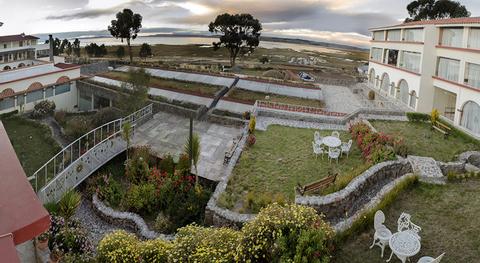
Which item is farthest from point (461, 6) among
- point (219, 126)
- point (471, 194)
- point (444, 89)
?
point (471, 194)

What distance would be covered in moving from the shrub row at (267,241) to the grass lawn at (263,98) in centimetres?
2600

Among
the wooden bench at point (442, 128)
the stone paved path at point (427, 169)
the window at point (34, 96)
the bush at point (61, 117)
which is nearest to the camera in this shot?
the stone paved path at point (427, 169)

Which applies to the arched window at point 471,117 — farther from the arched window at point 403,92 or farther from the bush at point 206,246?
the bush at point 206,246

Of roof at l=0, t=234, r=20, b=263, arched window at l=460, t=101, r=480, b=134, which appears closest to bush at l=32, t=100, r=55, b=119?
roof at l=0, t=234, r=20, b=263

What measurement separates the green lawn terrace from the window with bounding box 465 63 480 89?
4.85 meters

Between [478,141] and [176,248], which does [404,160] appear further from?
[176,248]

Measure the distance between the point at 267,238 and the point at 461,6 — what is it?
76.5 m

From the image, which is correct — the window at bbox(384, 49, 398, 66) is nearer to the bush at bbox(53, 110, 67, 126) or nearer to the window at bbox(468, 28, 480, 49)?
the window at bbox(468, 28, 480, 49)

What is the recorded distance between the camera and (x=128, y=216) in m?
16.8

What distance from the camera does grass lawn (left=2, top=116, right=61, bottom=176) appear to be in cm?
2502

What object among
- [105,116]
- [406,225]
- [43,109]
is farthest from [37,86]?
[406,225]

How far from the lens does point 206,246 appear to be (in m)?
10.1

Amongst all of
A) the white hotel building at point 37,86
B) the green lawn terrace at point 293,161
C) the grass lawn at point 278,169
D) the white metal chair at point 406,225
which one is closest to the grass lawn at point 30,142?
the white hotel building at point 37,86

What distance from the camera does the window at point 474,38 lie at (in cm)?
2720
